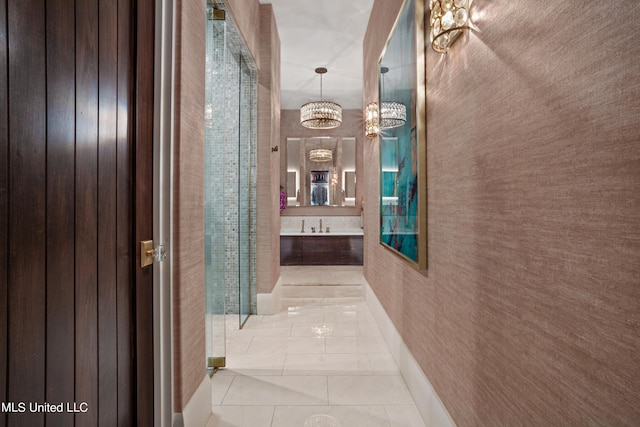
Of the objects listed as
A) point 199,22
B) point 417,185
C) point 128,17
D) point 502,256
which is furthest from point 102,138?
point 417,185

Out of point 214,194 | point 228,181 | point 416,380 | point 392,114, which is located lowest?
point 416,380

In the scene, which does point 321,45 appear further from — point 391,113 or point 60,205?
point 60,205

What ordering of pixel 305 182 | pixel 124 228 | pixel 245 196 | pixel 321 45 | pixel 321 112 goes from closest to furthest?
pixel 124 228 < pixel 245 196 < pixel 321 45 < pixel 321 112 < pixel 305 182

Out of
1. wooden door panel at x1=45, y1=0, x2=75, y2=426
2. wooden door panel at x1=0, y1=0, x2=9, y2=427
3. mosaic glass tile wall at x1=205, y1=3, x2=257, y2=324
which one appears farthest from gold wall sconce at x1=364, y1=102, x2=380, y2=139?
wooden door panel at x1=0, y1=0, x2=9, y2=427

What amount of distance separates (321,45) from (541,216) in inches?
155

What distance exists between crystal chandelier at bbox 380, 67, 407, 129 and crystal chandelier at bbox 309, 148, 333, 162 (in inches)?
146

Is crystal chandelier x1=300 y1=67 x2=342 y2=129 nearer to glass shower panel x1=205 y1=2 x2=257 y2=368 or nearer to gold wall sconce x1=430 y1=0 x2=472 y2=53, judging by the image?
glass shower panel x1=205 y1=2 x2=257 y2=368

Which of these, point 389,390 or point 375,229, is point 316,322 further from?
point 389,390

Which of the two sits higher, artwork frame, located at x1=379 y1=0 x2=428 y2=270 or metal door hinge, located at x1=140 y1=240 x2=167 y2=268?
artwork frame, located at x1=379 y1=0 x2=428 y2=270

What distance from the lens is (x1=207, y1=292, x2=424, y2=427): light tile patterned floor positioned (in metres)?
1.77

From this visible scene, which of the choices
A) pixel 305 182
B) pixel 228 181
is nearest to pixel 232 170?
pixel 228 181

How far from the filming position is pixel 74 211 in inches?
36.0

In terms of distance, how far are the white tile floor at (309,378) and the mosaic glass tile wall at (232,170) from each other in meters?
0.42

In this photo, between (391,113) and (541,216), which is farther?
(391,113)
